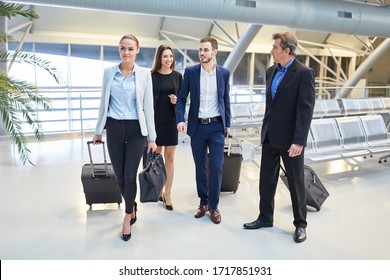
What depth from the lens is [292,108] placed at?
353 centimetres

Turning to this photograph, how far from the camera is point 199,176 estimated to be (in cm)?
427

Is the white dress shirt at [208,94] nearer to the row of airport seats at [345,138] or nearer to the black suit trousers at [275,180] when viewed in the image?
the black suit trousers at [275,180]

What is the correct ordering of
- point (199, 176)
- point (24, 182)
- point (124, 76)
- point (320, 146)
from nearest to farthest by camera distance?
point (124, 76) → point (199, 176) → point (24, 182) → point (320, 146)

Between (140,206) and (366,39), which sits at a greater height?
(366,39)

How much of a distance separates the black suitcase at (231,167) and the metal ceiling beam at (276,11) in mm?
3754

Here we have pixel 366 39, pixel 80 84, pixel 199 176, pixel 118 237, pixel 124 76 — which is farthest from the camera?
pixel 366 39

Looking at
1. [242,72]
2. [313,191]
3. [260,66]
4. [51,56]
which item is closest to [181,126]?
[313,191]

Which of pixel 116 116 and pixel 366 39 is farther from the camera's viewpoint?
pixel 366 39

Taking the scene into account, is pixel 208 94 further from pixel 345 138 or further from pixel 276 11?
pixel 276 11

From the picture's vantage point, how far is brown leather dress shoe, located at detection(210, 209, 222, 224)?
13.6 ft

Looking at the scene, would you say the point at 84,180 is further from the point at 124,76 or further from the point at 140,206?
the point at 124,76

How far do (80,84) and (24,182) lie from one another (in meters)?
10.1
